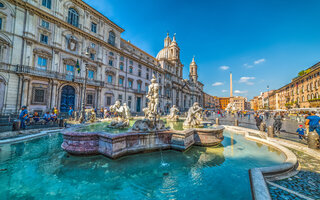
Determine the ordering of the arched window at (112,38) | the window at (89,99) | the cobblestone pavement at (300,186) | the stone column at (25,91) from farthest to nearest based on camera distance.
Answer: the arched window at (112,38) → the window at (89,99) → the stone column at (25,91) → the cobblestone pavement at (300,186)

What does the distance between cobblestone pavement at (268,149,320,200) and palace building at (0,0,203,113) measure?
1111cm

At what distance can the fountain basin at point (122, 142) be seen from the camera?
4281 mm

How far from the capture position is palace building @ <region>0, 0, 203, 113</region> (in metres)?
13.9

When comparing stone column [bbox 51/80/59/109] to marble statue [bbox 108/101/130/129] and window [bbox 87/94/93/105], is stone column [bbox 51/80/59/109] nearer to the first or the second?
window [bbox 87/94/93/105]

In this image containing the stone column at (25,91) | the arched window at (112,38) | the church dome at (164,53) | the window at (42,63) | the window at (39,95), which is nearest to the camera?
the stone column at (25,91)

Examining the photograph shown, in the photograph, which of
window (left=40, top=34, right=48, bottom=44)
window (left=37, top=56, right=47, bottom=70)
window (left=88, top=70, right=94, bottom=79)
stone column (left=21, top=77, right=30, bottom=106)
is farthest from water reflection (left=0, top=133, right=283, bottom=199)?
window (left=88, top=70, right=94, bottom=79)

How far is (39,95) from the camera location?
52.3 ft

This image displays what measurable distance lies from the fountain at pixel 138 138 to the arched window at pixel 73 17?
20.7 metres

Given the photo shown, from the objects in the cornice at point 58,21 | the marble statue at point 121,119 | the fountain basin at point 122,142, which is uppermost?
the cornice at point 58,21

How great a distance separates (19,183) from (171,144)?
4.35 metres

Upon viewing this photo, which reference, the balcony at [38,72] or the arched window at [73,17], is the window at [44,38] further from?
the arched window at [73,17]

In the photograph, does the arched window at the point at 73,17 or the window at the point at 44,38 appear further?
the arched window at the point at 73,17

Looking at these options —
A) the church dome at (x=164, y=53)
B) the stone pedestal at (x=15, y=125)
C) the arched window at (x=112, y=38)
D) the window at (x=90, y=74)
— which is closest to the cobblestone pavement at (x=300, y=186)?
the stone pedestal at (x=15, y=125)

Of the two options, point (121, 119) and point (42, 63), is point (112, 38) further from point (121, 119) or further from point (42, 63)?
point (121, 119)
